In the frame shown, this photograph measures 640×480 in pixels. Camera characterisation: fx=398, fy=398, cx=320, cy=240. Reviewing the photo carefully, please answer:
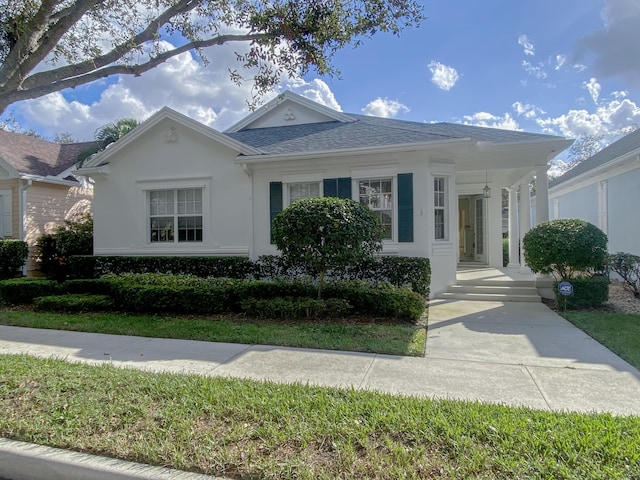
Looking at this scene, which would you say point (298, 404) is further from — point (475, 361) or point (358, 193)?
point (358, 193)

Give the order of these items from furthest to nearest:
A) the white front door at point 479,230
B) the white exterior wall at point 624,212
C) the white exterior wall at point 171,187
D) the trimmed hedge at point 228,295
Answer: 1. the white front door at point 479,230
2. the white exterior wall at point 624,212
3. the white exterior wall at point 171,187
4. the trimmed hedge at point 228,295

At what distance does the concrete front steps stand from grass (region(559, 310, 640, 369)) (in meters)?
1.45

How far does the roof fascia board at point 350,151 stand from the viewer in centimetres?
891

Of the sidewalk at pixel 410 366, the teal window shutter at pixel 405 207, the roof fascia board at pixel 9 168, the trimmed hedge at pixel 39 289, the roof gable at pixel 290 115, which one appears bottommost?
the sidewalk at pixel 410 366

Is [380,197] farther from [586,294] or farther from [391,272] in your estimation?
[586,294]

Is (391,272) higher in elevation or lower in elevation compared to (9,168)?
lower

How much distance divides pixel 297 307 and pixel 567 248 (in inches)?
221

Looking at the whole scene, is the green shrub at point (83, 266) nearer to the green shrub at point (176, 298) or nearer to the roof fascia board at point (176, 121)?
the roof fascia board at point (176, 121)

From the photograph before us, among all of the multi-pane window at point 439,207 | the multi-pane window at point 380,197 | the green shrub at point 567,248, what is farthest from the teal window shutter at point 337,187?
the green shrub at point 567,248

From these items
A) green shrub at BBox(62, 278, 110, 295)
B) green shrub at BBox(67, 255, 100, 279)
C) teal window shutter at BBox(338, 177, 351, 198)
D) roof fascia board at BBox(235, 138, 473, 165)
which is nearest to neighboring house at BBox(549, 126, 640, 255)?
roof fascia board at BBox(235, 138, 473, 165)

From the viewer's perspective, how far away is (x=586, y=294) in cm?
810

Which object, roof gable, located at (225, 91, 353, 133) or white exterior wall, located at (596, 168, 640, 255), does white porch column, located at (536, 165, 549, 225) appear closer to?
white exterior wall, located at (596, 168, 640, 255)

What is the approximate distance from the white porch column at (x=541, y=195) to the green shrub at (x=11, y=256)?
15.2 m

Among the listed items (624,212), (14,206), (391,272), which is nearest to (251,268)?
(391,272)
